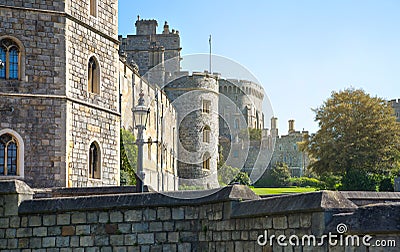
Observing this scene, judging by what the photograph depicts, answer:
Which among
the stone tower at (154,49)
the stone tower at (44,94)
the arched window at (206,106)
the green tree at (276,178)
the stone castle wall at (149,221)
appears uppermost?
the stone tower at (154,49)

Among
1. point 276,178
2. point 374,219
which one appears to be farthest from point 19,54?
point 276,178

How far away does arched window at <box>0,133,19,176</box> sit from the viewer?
20.7 m

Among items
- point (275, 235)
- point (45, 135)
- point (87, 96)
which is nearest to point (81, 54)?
point (87, 96)

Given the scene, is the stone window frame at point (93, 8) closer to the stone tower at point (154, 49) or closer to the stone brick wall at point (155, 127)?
the stone brick wall at point (155, 127)

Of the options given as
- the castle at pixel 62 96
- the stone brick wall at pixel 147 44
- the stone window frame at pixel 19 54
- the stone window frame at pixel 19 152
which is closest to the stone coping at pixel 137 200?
the castle at pixel 62 96

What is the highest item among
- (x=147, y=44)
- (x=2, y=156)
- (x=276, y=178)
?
(x=147, y=44)

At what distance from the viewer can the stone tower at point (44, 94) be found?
20.8 m

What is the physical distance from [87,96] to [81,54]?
4.34 ft

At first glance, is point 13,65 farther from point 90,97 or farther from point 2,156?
point 90,97

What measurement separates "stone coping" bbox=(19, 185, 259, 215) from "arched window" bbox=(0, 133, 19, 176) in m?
8.22

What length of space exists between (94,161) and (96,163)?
3.9 inches

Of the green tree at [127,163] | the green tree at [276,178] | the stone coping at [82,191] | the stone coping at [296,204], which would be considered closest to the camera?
the stone coping at [296,204]

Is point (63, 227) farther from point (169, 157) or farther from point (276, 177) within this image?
point (276, 177)

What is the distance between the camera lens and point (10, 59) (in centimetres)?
2094
